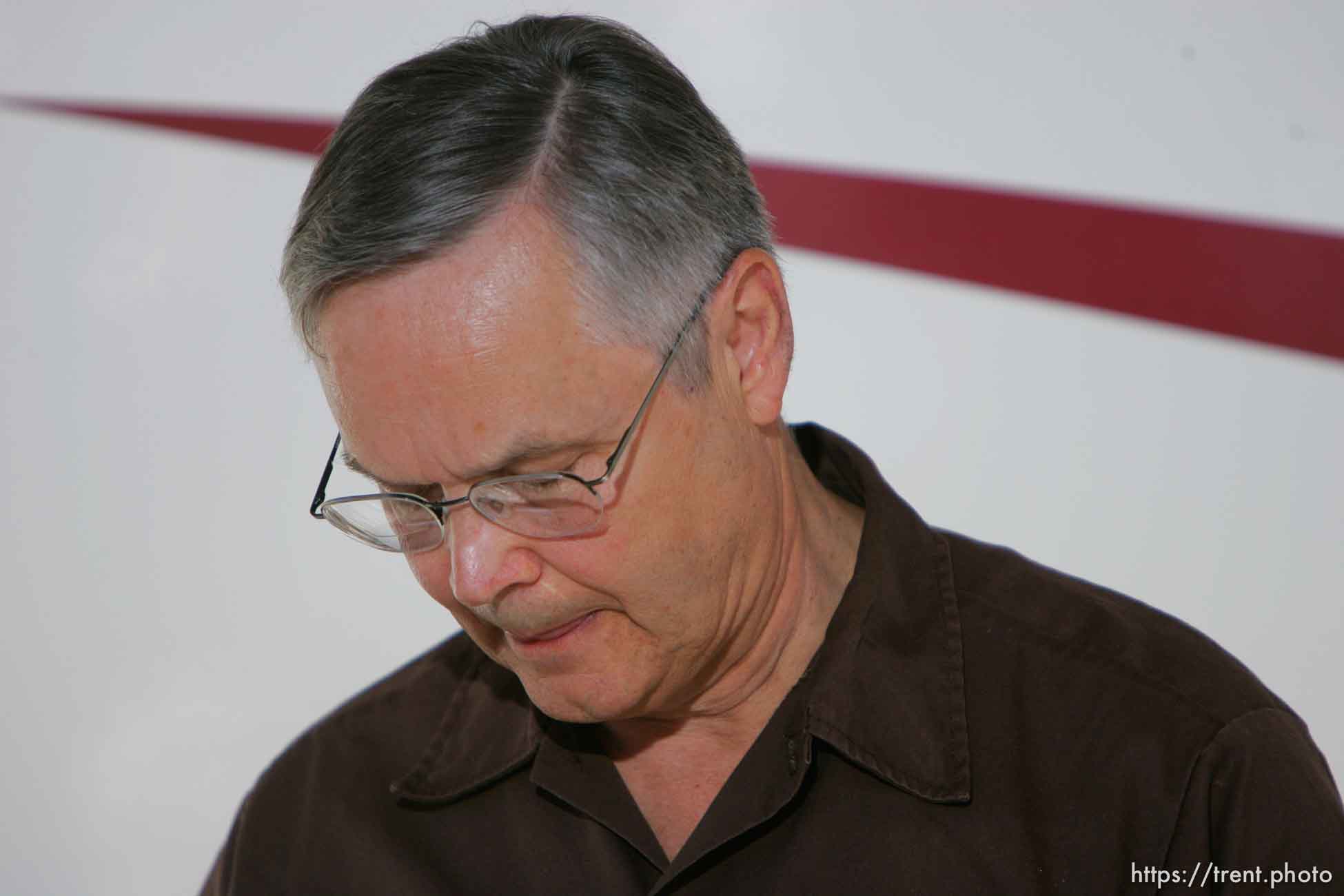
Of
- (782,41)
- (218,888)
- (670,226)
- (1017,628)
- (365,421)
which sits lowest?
(218,888)

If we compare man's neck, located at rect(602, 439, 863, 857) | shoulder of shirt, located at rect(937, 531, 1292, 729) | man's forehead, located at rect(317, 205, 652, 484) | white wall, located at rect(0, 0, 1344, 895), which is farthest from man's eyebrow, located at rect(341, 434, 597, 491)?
white wall, located at rect(0, 0, 1344, 895)

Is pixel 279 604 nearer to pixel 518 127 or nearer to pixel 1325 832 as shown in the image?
pixel 518 127

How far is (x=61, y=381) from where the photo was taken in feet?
8.52

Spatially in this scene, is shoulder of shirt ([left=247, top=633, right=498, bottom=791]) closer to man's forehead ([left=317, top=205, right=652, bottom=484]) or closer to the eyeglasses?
the eyeglasses

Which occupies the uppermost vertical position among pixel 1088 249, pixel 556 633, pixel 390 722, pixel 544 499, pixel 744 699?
pixel 1088 249

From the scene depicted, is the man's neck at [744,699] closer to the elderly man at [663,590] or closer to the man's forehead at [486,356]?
the elderly man at [663,590]

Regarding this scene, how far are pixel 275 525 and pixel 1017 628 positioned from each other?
151 cm

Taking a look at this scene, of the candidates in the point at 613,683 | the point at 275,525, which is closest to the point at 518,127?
the point at 613,683

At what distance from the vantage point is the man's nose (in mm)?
1297

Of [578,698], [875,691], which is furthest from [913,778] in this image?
[578,698]

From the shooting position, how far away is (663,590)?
1341 mm

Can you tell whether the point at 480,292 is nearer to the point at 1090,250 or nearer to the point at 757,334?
the point at 757,334

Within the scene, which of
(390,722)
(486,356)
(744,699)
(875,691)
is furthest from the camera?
(390,722)

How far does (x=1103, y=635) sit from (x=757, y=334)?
0.48 meters
